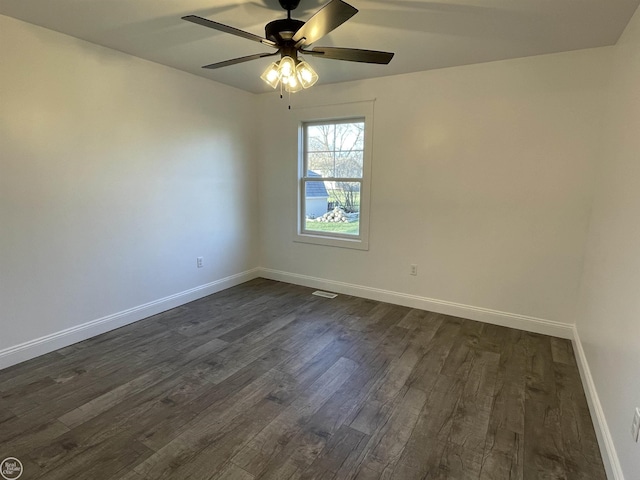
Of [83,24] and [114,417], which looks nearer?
[114,417]

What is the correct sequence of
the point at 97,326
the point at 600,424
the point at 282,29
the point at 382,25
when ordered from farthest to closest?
the point at 97,326, the point at 382,25, the point at 282,29, the point at 600,424

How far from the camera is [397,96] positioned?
139 inches

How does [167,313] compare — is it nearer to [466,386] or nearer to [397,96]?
[466,386]

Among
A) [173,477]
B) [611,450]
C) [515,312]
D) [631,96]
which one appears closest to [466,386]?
[611,450]

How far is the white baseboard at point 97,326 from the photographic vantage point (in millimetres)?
2523

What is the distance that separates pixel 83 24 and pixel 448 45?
8.85ft

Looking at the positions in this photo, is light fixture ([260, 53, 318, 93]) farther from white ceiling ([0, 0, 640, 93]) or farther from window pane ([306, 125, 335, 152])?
window pane ([306, 125, 335, 152])

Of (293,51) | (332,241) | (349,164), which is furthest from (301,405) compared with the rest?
(349,164)

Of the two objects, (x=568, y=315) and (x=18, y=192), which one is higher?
(x=18, y=192)

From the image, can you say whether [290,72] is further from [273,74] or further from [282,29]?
[282,29]

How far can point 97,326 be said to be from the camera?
118 inches

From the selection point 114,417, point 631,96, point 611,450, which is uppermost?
point 631,96

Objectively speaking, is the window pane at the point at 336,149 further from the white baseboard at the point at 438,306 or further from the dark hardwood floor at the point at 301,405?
the dark hardwood floor at the point at 301,405

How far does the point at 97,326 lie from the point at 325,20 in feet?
Answer: 9.87
